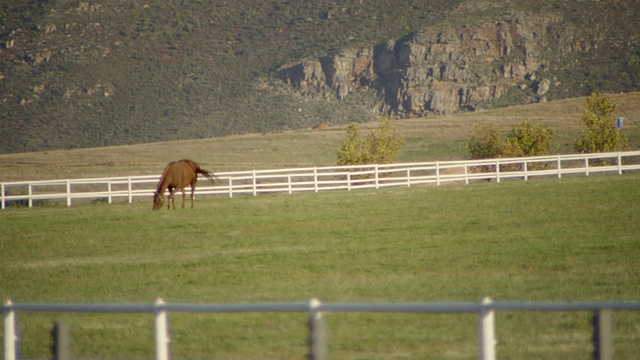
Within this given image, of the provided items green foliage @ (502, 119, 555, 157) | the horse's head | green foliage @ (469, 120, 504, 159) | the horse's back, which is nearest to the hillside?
green foliage @ (469, 120, 504, 159)

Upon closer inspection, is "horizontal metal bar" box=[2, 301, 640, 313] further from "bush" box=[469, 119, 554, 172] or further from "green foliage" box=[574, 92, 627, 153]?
"green foliage" box=[574, 92, 627, 153]

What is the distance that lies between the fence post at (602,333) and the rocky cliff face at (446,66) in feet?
429

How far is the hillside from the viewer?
12409 centimetres

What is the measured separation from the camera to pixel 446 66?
475 feet

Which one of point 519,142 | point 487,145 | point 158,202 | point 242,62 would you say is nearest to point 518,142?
point 519,142

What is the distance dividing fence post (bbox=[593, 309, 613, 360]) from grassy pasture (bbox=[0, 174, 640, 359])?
3738 millimetres

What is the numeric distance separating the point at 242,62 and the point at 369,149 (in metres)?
78.2

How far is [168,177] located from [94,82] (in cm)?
9797

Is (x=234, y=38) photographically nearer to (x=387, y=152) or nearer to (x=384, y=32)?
(x=384, y=32)

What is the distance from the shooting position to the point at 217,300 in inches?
659

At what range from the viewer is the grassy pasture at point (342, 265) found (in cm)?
1256

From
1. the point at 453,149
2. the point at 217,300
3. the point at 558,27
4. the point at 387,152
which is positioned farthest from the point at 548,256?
the point at 558,27

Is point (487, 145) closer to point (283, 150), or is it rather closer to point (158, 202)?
point (283, 150)

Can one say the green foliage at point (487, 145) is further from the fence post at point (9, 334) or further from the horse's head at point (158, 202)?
the fence post at point (9, 334)
